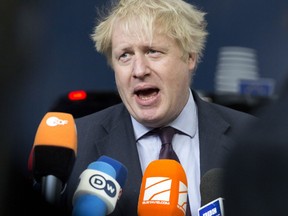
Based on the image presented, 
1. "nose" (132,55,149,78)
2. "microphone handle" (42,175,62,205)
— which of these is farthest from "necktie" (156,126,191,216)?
"microphone handle" (42,175,62,205)

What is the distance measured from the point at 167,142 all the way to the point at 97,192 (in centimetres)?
76

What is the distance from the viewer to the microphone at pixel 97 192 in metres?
2.27

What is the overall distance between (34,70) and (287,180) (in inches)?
15.3

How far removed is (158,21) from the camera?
3064 mm

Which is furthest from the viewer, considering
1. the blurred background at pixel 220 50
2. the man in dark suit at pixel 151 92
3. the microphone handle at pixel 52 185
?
the blurred background at pixel 220 50

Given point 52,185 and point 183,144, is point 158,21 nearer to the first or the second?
point 183,144

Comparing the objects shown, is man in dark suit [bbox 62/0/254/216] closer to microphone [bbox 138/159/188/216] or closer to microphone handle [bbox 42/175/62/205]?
microphone [bbox 138/159/188/216]

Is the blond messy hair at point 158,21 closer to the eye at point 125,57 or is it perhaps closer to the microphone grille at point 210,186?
the eye at point 125,57

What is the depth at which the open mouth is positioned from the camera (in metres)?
3.09

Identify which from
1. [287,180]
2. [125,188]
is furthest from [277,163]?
[125,188]

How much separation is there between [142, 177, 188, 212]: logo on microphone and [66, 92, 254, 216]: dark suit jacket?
0.47m

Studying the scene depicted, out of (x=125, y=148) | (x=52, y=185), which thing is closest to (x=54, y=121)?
(x=52, y=185)

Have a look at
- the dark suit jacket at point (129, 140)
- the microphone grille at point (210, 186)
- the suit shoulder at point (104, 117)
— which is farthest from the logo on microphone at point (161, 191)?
the suit shoulder at point (104, 117)

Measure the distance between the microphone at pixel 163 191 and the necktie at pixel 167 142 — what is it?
0.55 meters
